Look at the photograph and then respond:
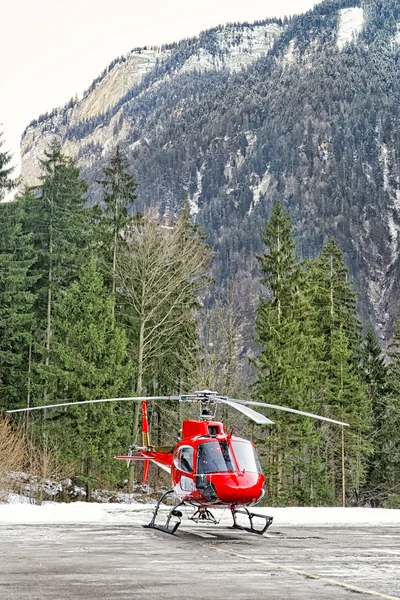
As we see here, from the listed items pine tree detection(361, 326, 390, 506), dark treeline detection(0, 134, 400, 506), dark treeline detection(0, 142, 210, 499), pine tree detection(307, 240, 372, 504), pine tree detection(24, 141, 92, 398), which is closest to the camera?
dark treeline detection(0, 142, 210, 499)

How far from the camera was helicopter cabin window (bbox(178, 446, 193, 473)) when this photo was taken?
578 inches

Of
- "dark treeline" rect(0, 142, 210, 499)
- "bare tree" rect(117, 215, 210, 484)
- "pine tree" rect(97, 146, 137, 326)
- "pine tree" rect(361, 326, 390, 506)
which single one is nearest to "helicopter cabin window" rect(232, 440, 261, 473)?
"dark treeline" rect(0, 142, 210, 499)

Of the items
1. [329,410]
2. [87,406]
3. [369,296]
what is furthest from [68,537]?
[369,296]

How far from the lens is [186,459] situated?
49.0 feet

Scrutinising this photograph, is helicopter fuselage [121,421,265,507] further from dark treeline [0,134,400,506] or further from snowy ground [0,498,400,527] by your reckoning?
dark treeline [0,134,400,506]

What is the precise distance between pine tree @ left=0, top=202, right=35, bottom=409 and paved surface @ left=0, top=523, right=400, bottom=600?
2499cm

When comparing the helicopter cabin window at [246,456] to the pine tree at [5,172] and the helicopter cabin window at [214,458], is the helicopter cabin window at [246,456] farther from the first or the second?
the pine tree at [5,172]

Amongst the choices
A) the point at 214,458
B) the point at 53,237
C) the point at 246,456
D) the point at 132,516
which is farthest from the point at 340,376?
the point at 214,458

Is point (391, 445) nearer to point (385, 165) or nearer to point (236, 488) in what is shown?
point (236, 488)

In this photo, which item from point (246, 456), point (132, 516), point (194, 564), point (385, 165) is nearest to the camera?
point (194, 564)

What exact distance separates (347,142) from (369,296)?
166 ft

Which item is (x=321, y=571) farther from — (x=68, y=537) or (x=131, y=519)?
(x=131, y=519)

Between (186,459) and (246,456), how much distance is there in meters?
1.34

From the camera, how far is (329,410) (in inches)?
1606
